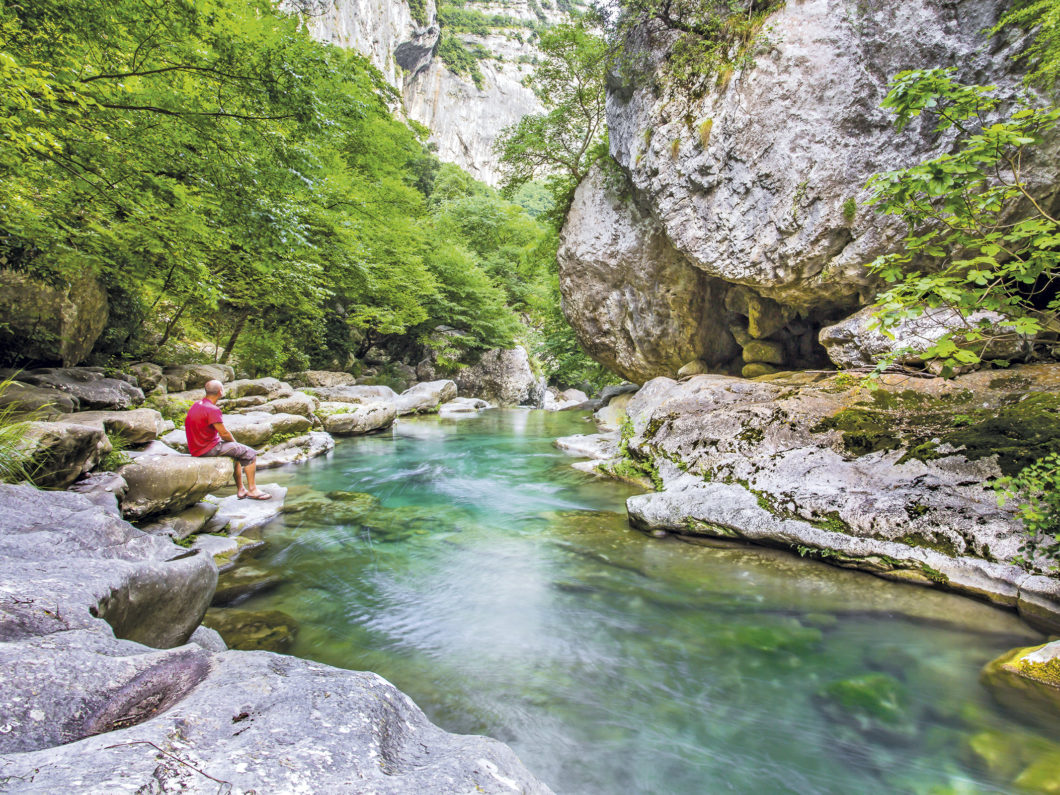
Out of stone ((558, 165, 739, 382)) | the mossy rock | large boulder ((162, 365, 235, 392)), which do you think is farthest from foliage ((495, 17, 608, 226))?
the mossy rock

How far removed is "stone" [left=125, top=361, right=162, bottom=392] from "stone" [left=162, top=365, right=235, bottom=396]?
0.31 meters

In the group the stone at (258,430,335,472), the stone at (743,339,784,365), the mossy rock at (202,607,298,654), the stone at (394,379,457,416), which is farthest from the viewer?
the stone at (394,379,457,416)

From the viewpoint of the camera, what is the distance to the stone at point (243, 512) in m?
5.67

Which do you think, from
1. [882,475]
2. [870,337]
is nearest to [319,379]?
[870,337]

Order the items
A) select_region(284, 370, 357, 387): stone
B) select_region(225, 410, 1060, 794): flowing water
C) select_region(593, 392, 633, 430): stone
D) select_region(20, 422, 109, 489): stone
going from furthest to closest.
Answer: select_region(284, 370, 357, 387): stone → select_region(593, 392, 633, 430): stone → select_region(20, 422, 109, 489): stone → select_region(225, 410, 1060, 794): flowing water

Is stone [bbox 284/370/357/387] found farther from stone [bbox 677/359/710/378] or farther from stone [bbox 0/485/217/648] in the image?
stone [bbox 0/485/217/648]

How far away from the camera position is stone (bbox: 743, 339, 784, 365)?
10.2m

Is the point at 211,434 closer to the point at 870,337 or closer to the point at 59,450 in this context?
the point at 59,450

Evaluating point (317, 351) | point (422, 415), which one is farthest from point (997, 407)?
point (317, 351)

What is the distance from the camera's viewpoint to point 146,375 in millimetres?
9031

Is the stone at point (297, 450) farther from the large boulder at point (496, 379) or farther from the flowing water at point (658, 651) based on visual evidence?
the large boulder at point (496, 379)

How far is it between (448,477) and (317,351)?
467 inches

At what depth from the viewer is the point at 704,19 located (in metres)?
8.65

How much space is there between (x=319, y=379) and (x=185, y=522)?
1234cm
